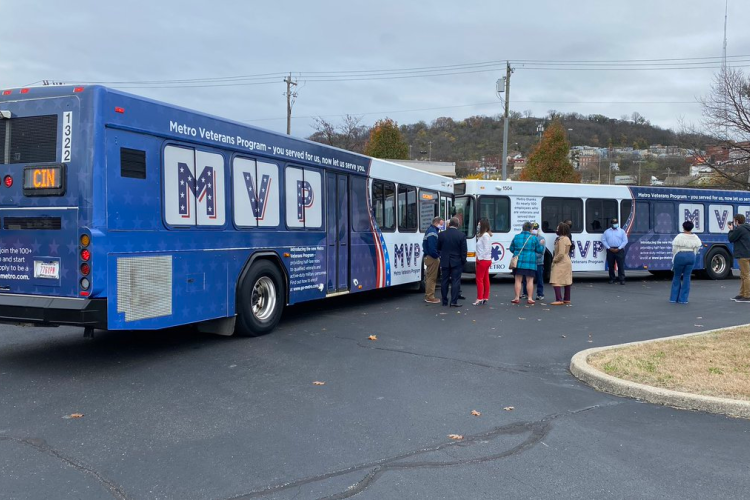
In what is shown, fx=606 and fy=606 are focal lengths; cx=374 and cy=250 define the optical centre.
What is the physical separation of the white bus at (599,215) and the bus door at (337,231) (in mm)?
7138

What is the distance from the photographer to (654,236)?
19609 millimetres

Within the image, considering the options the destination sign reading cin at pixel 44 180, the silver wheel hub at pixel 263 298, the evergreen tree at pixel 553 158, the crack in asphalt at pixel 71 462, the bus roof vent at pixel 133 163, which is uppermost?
the evergreen tree at pixel 553 158

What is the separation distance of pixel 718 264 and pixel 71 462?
21.2 m

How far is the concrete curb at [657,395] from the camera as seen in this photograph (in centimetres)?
550

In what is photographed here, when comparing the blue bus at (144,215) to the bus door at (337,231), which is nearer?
the blue bus at (144,215)

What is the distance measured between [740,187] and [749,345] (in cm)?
3359

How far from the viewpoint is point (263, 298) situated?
908 cm

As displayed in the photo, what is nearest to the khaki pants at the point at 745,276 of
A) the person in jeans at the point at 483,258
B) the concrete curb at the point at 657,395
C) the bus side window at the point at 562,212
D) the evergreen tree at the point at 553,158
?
the bus side window at the point at 562,212

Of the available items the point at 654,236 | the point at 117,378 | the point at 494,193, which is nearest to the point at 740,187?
the point at 654,236

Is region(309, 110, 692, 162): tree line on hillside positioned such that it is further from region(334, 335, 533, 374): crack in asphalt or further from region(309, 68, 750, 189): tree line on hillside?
region(334, 335, 533, 374): crack in asphalt

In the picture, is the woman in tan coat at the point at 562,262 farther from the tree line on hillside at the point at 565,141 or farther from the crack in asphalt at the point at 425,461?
the tree line on hillside at the point at 565,141

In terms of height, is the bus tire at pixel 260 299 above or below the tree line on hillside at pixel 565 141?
below

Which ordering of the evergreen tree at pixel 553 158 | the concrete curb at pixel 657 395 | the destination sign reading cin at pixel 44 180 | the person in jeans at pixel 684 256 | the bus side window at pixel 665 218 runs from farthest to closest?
the evergreen tree at pixel 553 158, the bus side window at pixel 665 218, the person in jeans at pixel 684 256, the destination sign reading cin at pixel 44 180, the concrete curb at pixel 657 395

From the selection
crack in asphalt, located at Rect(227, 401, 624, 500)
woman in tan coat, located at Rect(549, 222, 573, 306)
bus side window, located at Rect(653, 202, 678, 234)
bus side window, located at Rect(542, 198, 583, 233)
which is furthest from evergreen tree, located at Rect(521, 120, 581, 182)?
crack in asphalt, located at Rect(227, 401, 624, 500)
